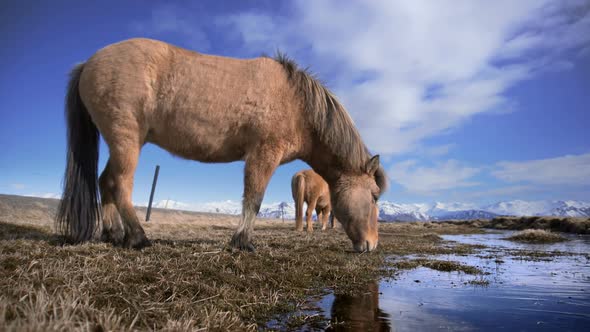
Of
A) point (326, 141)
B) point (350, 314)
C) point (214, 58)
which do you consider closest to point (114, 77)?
point (214, 58)

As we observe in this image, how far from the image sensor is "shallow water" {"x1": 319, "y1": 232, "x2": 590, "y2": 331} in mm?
2551

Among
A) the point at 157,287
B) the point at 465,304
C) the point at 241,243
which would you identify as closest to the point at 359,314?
the point at 465,304

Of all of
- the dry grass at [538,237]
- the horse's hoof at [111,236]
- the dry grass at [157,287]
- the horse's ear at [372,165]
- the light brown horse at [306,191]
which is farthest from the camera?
the light brown horse at [306,191]

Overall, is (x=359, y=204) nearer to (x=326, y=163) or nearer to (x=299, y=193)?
(x=326, y=163)

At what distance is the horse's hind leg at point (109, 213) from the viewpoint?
18.5 feet

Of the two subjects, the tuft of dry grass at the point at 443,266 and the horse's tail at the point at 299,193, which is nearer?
the tuft of dry grass at the point at 443,266

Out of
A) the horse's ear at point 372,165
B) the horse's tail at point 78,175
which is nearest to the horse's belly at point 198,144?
the horse's tail at point 78,175

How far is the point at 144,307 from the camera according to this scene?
231 centimetres

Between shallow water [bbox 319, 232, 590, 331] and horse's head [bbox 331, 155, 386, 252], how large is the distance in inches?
58.1

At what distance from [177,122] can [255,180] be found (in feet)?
4.99

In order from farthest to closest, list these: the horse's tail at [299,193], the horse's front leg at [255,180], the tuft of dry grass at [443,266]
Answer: the horse's tail at [299,193] → the horse's front leg at [255,180] → the tuft of dry grass at [443,266]

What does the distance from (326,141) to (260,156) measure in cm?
142

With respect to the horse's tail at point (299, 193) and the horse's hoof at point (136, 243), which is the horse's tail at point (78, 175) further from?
the horse's tail at point (299, 193)

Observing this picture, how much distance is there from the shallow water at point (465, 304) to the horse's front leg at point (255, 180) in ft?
7.26
